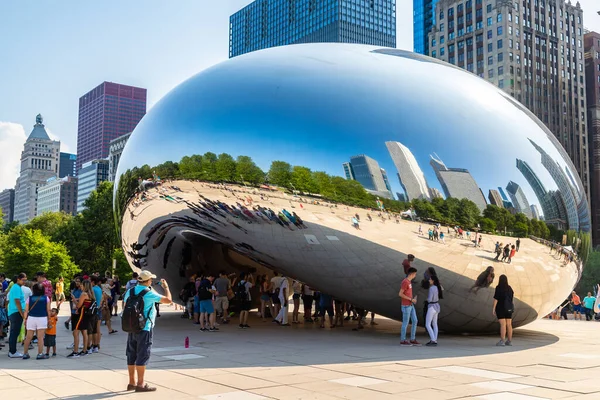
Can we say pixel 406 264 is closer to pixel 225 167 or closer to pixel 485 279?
pixel 485 279

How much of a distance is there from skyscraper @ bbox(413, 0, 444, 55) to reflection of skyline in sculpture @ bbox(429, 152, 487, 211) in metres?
140

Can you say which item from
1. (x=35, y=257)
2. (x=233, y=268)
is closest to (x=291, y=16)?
(x=35, y=257)

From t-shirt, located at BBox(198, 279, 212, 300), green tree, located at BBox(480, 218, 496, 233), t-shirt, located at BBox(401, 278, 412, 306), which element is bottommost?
t-shirt, located at BBox(198, 279, 212, 300)

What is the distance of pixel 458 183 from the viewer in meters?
10.3

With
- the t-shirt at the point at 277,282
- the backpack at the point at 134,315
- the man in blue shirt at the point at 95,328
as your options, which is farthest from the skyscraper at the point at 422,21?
the backpack at the point at 134,315

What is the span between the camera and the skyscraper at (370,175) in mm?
10148

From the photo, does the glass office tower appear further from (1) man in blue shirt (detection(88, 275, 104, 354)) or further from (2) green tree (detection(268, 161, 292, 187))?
(1) man in blue shirt (detection(88, 275, 104, 354))

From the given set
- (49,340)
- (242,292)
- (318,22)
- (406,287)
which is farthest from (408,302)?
(318,22)

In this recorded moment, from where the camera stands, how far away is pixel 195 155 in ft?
37.3

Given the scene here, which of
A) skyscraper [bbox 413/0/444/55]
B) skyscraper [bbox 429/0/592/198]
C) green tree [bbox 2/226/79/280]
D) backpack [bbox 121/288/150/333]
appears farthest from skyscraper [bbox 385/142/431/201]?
skyscraper [bbox 413/0/444/55]

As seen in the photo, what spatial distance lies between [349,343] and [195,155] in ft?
15.1

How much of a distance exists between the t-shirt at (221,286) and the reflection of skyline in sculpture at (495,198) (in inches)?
Answer: 270

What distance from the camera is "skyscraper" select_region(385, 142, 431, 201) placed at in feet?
33.3

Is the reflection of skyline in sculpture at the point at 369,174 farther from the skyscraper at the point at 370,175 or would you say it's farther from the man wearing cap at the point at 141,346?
the man wearing cap at the point at 141,346
